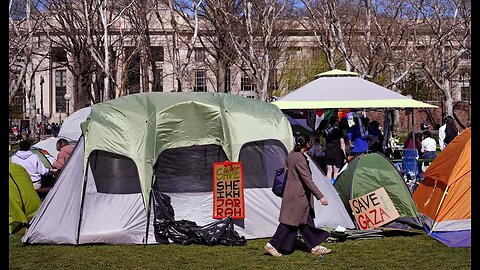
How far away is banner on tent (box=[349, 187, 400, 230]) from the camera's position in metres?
11.6

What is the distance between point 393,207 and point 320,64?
127 ft

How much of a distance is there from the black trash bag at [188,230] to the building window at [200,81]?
129 feet

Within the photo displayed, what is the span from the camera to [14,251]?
10.6 m

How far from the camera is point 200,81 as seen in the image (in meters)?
52.9

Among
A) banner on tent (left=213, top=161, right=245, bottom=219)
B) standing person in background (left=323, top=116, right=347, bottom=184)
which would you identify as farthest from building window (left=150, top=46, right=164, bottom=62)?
banner on tent (left=213, top=161, right=245, bottom=219)

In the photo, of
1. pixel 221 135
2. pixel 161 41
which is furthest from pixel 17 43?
pixel 221 135

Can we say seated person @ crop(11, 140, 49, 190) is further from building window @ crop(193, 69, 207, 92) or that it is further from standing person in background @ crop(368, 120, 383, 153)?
building window @ crop(193, 69, 207, 92)

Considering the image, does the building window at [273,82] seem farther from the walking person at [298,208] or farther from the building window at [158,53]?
the walking person at [298,208]

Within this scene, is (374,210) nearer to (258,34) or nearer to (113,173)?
(113,173)

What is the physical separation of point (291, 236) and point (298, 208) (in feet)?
1.66

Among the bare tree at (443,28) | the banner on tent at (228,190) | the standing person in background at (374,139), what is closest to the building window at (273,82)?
the bare tree at (443,28)

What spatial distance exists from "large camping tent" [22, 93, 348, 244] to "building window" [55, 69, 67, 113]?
5718cm

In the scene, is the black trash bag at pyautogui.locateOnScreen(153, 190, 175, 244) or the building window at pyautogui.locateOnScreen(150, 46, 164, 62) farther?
the building window at pyautogui.locateOnScreen(150, 46, 164, 62)

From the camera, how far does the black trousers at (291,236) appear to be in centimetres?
985
